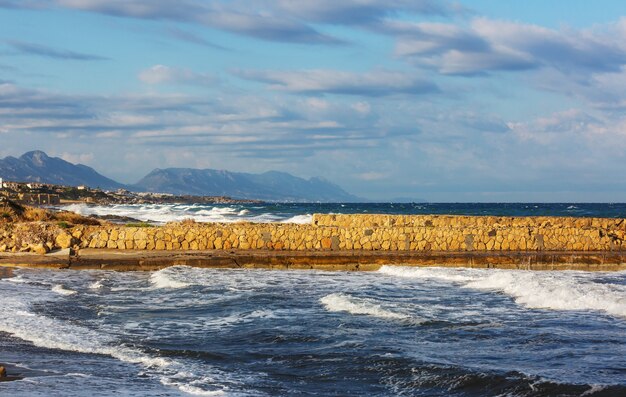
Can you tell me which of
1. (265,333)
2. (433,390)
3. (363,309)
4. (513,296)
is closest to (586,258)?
(513,296)

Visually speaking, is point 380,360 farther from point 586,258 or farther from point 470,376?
point 586,258

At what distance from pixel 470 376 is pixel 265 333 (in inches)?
192

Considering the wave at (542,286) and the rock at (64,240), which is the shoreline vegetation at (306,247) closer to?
the rock at (64,240)

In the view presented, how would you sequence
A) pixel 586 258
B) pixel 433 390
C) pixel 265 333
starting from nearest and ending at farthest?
1. pixel 433 390
2. pixel 265 333
3. pixel 586 258

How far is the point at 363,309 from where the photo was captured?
736 inches

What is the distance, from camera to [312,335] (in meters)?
15.6

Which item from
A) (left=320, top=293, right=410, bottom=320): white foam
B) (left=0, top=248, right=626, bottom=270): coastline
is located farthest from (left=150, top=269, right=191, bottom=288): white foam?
(left=320, top=293, right=410, bottom=320): white foam

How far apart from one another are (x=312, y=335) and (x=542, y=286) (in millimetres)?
8864

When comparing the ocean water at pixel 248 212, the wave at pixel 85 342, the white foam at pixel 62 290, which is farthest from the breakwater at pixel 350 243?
the ocean water at pixel 248 212

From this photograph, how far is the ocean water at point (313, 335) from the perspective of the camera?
39.2ft

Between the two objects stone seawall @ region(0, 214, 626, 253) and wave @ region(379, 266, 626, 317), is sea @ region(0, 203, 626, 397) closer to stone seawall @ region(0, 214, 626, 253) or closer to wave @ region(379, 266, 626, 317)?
wave @ region(379, 266, 626, 317)

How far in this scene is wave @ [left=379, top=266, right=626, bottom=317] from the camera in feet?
64.2

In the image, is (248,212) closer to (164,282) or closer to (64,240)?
(64,240)

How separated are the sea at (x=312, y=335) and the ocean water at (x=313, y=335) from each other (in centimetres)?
4
